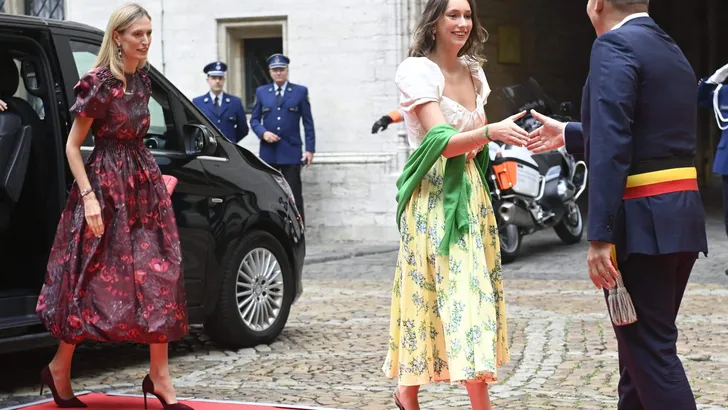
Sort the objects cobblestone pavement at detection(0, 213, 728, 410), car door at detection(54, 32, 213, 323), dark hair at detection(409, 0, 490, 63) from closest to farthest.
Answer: dark hair at detection(409, 0, 490, 63) → cobblestone pavement at detection(0, 213, 728, 410) → car door at detection(54, 32, 213, 323)

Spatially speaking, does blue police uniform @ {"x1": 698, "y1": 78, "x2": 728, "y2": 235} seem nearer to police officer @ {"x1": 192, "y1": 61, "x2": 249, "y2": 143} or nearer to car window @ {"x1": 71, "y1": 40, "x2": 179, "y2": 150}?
car window @ {"x1": 71, "y1": 40, "x2": 179, "y2": 150}

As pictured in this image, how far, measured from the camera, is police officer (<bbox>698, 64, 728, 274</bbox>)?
1095 cm

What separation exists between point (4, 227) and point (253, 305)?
190 centimetres

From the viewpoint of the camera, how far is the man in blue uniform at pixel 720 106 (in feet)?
35.9

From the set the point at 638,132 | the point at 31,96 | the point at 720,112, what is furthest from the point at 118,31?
the point at 720,112

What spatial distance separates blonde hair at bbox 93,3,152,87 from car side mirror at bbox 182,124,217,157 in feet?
4.96

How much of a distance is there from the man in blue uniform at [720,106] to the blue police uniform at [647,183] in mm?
6650

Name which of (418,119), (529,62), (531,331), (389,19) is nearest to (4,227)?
(418,119)

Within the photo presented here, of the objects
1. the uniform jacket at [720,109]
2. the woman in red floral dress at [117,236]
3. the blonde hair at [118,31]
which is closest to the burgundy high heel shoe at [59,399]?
the woman in red floral dress at [117,236]

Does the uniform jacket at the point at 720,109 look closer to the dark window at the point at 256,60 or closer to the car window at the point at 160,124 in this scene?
the car window at the point at 160,124

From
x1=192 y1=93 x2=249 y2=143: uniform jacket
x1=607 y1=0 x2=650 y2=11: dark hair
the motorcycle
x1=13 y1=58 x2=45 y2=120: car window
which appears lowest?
the motorcycle

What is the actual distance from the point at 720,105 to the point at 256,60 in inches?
331

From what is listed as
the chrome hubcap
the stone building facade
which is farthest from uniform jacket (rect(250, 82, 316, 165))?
the chrome hubcap

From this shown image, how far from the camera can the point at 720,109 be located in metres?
11.0
